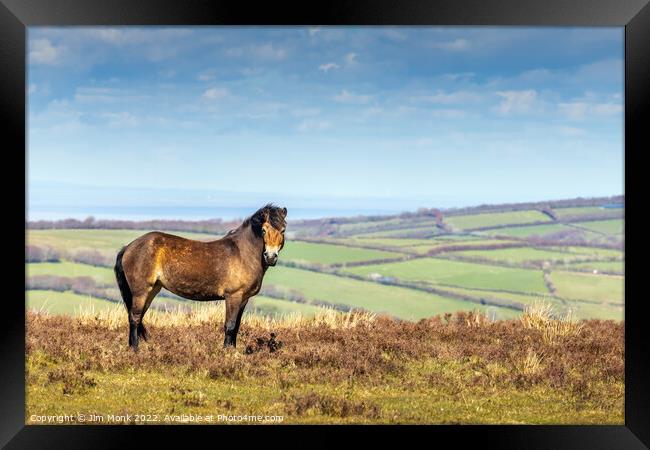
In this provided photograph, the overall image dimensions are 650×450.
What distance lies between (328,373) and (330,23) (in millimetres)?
5889

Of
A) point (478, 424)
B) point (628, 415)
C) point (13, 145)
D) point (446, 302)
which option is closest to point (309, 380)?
point (478, 424)

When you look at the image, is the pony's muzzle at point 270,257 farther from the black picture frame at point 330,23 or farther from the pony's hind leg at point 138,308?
the black picture frame at point 330,23

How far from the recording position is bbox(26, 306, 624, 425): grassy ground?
9859 mm

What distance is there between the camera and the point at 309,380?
11211 mm

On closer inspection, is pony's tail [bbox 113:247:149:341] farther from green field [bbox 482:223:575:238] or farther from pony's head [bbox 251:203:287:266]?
green field [bbox 482:223:575:238]

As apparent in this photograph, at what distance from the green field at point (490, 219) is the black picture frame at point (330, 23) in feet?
121

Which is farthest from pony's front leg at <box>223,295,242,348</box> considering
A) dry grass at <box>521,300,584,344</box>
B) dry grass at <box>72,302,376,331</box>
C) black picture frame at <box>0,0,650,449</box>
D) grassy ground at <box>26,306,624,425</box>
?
dry grass at <box>521,300,584,344</box>

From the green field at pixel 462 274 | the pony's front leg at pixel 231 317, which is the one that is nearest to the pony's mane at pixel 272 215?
the pony's front leg at pixel 231 317

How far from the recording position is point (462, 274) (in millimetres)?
34688

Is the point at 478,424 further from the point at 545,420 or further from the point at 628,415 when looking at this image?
the point at 628,415

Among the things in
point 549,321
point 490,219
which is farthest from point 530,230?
point 549,321

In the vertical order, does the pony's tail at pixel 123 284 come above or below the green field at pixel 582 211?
below

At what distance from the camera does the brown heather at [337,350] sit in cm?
1133

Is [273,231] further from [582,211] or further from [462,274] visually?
[582,211]
